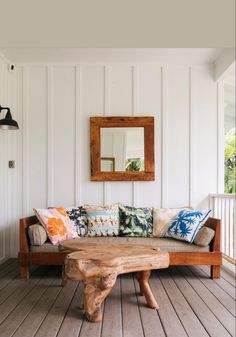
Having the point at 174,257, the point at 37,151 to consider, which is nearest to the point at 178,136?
the point at 174,257

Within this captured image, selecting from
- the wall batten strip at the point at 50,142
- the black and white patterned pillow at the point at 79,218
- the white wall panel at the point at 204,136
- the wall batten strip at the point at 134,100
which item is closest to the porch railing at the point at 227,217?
the white wall panel at the point at 204,136

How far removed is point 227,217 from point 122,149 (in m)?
1.53

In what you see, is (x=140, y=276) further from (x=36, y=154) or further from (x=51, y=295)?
(x=36, y=154)

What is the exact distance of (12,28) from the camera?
21 centimetres

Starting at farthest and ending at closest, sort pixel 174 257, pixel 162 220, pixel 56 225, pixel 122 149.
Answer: pixel 122 149, pixel 162 220, pixel 56 225, pixel 174 257

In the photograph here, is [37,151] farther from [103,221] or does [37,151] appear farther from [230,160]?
[230,160]

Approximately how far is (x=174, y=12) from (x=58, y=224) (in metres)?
3.01

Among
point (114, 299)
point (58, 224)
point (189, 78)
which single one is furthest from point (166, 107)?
point (114, 299)

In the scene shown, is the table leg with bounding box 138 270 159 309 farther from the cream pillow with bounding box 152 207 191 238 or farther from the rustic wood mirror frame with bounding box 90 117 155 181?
the rustic wood mirror frame with bounding box 90 117 155 181

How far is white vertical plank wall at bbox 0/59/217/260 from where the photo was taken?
3.75 meters

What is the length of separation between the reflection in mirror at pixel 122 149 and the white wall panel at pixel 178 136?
378 mm

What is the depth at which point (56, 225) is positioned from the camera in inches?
119

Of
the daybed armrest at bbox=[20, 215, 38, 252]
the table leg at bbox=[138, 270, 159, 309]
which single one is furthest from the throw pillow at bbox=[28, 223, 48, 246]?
the table leg at bbox=[138, 270, 159, 309]

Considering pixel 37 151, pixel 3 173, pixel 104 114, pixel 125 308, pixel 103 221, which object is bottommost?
pixel 125 308
